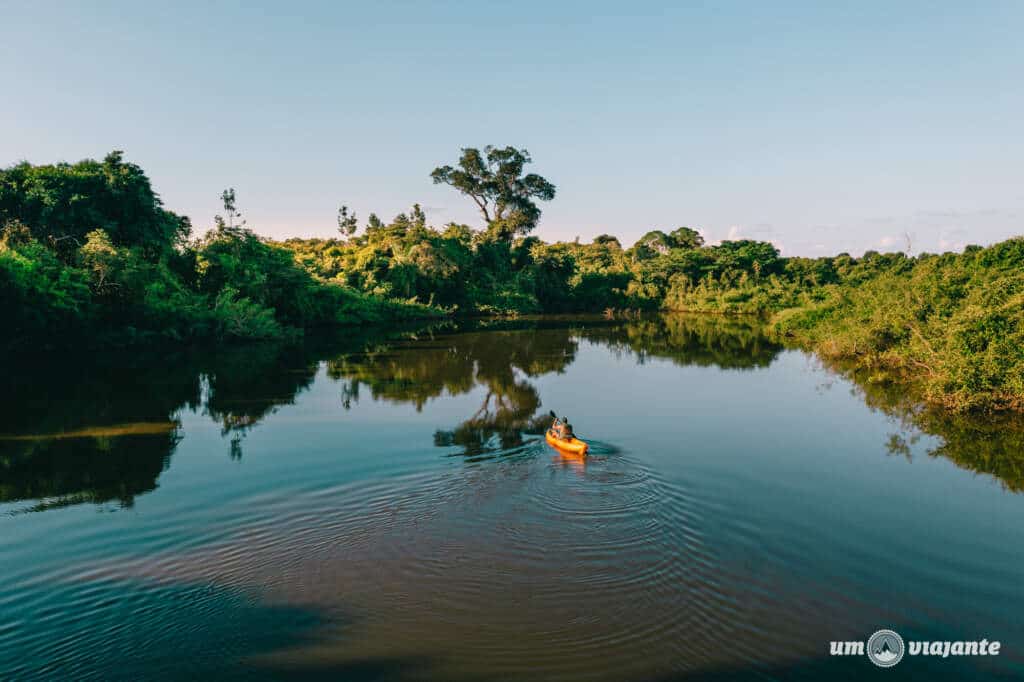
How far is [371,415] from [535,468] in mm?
6607

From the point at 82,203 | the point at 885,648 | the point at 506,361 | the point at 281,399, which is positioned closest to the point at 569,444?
the point at 885,648

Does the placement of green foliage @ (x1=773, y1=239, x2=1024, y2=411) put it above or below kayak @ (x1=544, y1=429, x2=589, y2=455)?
above

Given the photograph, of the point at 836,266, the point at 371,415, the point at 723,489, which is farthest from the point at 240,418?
the point at 836,266

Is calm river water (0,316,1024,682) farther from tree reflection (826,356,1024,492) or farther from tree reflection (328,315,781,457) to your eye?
tree reflection (328,315,781,457)

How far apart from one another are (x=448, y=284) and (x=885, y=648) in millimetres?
54542

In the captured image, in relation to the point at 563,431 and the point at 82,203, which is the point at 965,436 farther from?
the point at 82,203

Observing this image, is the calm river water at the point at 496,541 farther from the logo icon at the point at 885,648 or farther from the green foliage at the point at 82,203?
the green foliage at the point at 82,203

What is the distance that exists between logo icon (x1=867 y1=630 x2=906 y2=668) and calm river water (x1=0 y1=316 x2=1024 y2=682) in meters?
0.09

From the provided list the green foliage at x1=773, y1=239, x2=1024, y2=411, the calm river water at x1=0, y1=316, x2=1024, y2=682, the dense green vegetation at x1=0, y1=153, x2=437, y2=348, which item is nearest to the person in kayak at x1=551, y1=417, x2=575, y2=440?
the calm river water at x1=0, y1=316, x2=1024, y2=682

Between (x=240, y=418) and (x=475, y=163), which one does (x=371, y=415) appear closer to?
(x=240, y=418)

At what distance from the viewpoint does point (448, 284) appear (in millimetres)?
58781

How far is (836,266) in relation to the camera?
65688 millimetres

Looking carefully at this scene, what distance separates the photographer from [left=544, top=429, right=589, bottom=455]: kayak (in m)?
11.6

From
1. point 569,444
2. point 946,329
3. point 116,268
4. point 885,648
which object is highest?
point 116,268
